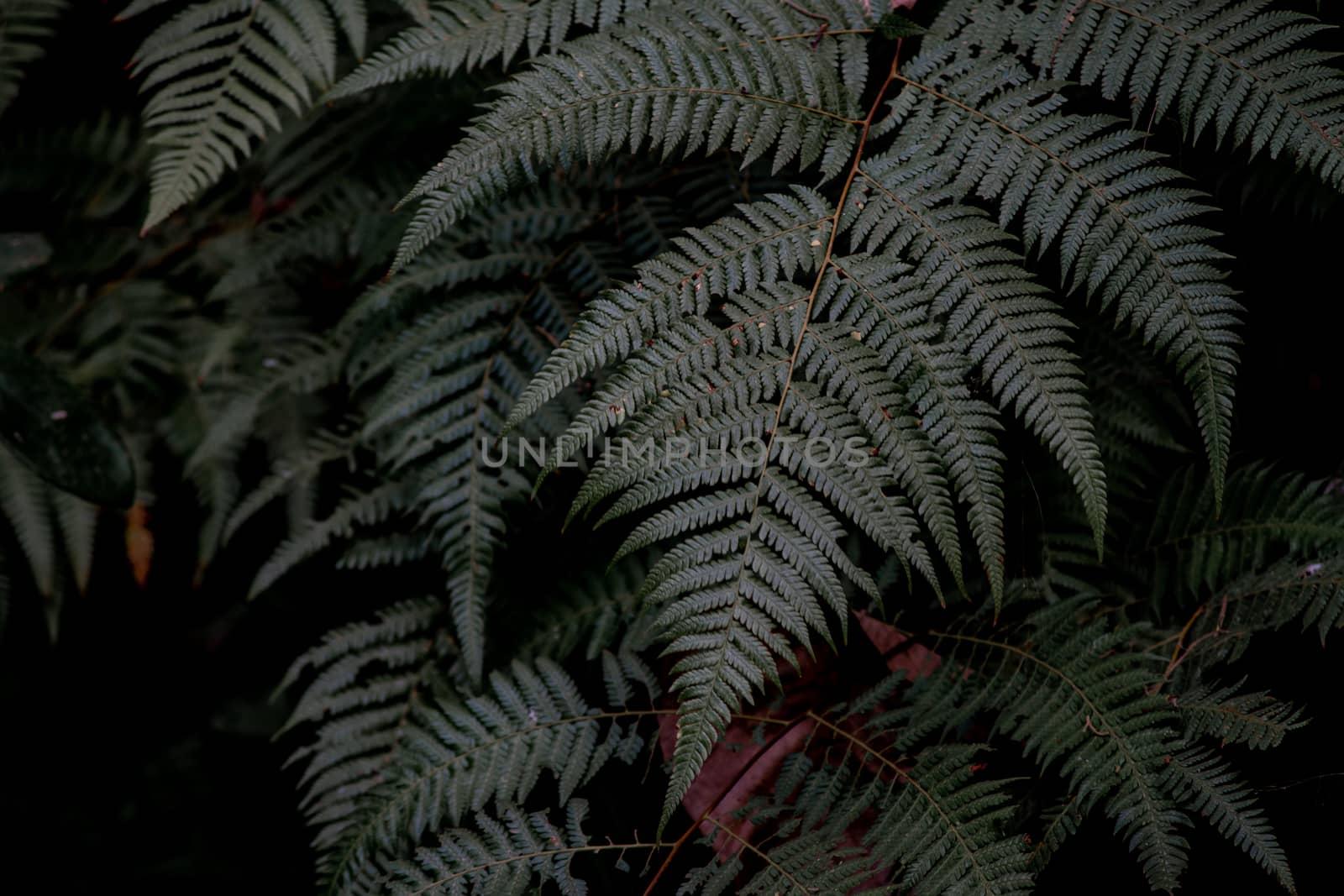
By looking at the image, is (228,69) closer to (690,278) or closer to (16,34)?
(16,34)

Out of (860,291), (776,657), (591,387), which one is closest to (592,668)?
(776,657)

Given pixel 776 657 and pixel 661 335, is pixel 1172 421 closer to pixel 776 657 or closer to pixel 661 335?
pixel 776 657

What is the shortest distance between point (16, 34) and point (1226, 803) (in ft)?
11.2

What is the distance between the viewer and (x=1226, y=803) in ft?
4.33

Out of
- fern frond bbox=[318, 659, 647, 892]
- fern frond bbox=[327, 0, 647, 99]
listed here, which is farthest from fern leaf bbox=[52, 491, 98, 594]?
fern frond bbox=[327, 0, 647, 99]

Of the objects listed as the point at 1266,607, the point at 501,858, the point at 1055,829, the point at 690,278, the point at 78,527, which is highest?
the point at 690,278

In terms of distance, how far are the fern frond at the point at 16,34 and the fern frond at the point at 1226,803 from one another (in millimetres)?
3122

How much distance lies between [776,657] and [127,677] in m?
2.45

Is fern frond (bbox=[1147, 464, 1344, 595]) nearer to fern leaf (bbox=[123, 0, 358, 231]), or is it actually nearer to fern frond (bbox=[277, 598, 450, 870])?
fern frond (bbox=[277, 598, 450, 870])

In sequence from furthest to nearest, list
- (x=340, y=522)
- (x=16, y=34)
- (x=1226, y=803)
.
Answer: (x=16, y=34)
(x=340, y=522)
(x=1226, y=803)

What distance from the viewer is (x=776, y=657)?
187 centimetres

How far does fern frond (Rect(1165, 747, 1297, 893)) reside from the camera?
1.27 metres

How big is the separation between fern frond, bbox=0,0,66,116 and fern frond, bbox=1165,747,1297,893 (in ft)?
10.2

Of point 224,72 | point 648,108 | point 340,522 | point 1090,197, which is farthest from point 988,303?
point 224,72
